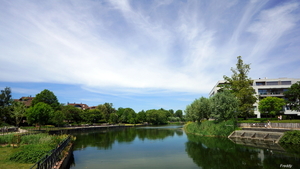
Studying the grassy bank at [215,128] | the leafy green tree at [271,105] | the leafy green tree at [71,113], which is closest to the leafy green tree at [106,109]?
the leafy green tree at [71,113]

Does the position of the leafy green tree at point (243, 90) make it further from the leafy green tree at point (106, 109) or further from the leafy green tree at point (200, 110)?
the leafy green tree at point (106, 109)

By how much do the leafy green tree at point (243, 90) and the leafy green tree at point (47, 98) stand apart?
67.7 m

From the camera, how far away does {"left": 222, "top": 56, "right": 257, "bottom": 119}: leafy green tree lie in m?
46.7

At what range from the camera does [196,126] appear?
171 feet

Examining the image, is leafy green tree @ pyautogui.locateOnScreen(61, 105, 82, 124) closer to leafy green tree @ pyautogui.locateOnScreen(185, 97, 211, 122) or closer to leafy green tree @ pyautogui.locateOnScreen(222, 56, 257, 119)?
leafy green tree @ pyautogui.locateOnScreen(185, 97, 211, 122)

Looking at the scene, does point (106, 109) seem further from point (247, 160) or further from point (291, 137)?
point (247, 160)

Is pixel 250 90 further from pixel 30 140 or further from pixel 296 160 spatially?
pixel 30 140

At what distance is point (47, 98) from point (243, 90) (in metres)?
74.0

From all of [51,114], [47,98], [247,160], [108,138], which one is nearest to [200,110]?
[108,138]

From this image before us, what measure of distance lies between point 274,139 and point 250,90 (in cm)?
1829

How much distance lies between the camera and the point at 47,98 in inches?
3167

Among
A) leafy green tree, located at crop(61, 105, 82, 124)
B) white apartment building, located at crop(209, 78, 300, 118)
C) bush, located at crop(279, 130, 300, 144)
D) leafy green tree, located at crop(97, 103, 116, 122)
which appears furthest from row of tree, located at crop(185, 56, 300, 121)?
leafy green tree, located at crop(97, 103, 116, 122)

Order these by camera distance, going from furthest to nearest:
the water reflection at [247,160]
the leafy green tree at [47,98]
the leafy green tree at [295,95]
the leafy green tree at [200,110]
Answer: the leafy green tree at [47,98] → the leafy green tree at [295,95] → the leafy green tree at [200,110] → the water reflection at [247,160]

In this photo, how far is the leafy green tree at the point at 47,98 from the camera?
77.6 meters
